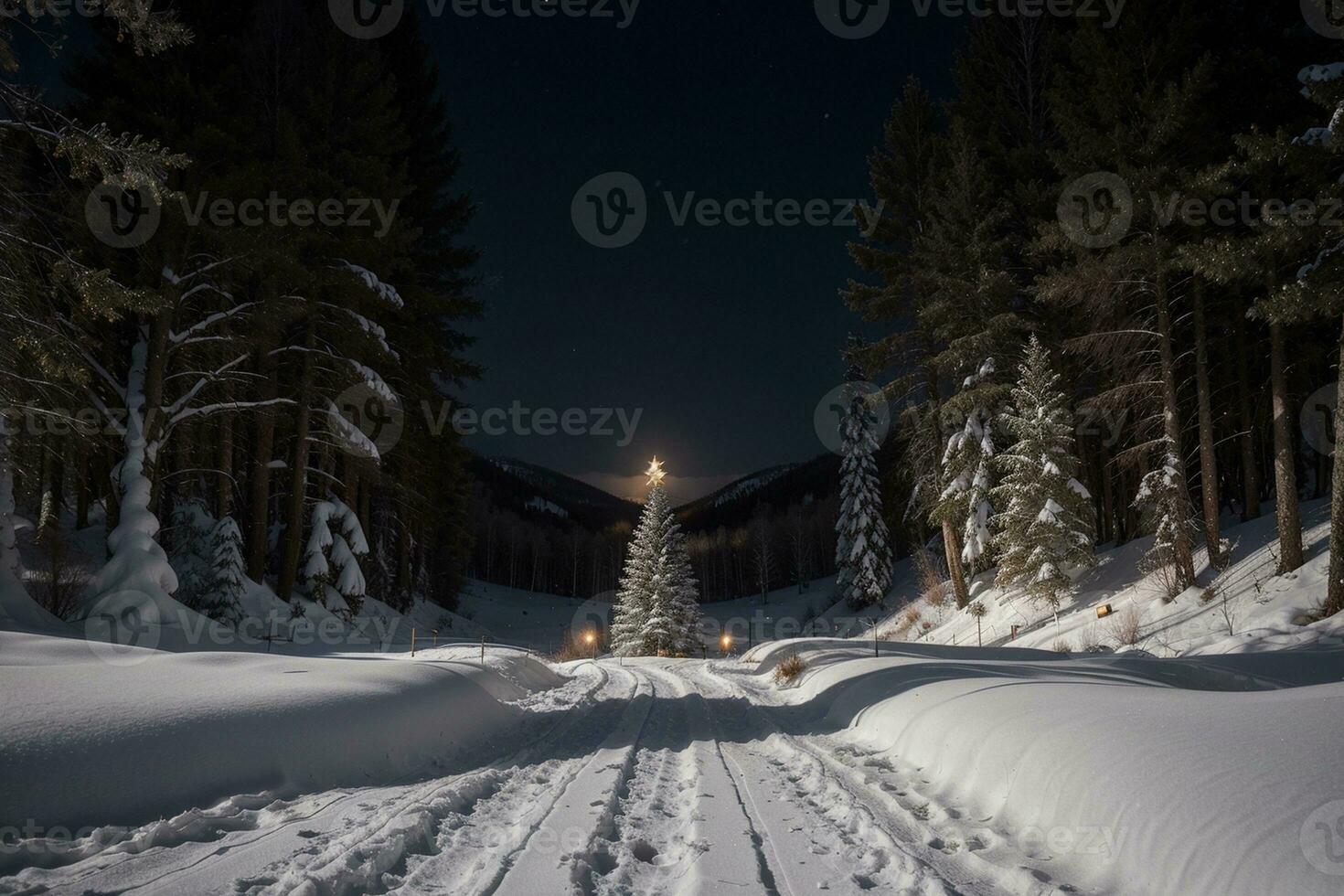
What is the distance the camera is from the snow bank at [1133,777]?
8.55 feet

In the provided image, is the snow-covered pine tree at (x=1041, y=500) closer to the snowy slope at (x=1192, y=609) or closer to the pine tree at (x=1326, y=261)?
the snowy slope at (x=1192, y=609)

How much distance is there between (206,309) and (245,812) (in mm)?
15113

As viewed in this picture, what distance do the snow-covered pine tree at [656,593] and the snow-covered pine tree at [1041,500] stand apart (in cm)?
1437

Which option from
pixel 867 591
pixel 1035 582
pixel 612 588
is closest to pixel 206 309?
pixel 1035 582

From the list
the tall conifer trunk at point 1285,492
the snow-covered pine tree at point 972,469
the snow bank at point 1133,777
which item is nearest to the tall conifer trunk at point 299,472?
the snow bank at point 1133,777

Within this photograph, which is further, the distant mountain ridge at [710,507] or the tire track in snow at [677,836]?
the distant mountain ridge at [710,507]

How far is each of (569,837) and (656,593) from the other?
83.3 feet

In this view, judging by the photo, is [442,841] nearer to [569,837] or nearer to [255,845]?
[569,837]

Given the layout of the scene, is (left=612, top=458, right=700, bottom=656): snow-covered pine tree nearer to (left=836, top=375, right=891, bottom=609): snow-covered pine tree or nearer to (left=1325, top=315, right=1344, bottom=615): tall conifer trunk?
(left=836, top=375, right=891, bottom=609): snow-covered pine tree

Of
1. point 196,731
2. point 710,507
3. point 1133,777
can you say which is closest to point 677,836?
point 1133,777

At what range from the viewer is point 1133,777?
3.38m

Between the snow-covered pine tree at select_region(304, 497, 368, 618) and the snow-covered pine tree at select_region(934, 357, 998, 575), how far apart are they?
17.1 meters

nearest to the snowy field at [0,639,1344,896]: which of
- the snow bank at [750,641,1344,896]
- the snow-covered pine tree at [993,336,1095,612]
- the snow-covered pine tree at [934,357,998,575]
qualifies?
the snow bank at [750,641,1344,896]

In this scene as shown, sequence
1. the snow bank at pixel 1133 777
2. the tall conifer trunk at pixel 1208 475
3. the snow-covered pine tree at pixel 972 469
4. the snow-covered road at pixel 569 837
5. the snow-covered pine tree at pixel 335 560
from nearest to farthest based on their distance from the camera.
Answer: the snow bank at pixel 1133 777
the snow-covered road at pixel 569 837
the tall conifer trunk at pixel 1208 475
the snow-covered pine tree at pixel 335 560
the snow-covered pine tree at pixel 972 469
